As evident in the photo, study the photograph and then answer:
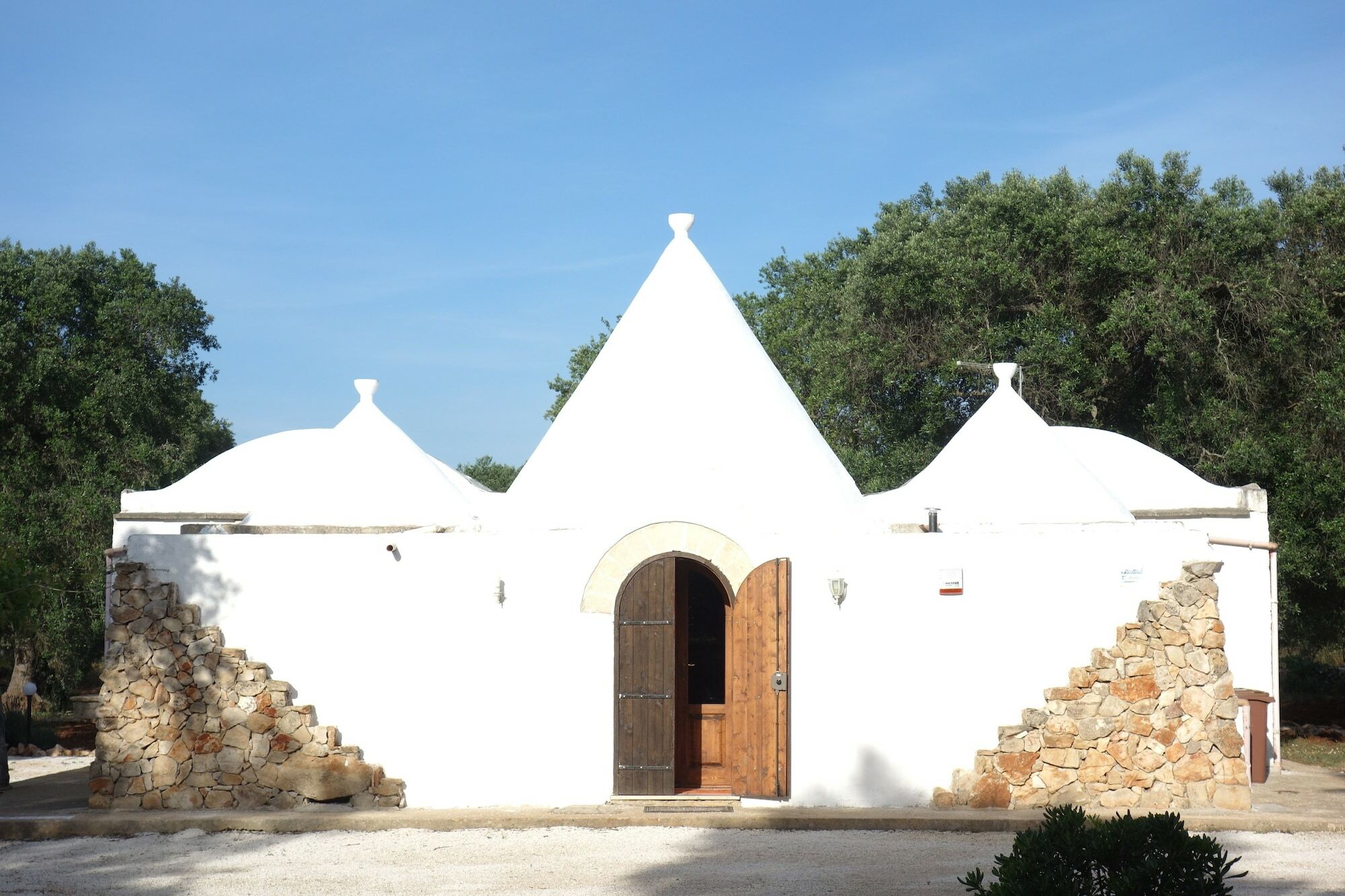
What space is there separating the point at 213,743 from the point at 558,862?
3.60 meters

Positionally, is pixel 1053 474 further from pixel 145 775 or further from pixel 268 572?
pixel 145 775

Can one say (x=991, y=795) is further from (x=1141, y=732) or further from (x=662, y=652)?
(x=662, y=652)

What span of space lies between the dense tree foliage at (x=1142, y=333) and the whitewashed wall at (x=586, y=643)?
7482mm

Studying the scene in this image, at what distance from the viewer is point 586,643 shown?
33.3ft

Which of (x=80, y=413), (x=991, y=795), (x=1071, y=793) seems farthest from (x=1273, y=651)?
(x=80, y=413)

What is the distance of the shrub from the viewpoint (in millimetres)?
5250

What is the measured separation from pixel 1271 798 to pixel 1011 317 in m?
11.6

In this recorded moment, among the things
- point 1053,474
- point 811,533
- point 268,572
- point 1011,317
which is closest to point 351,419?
point 268,572

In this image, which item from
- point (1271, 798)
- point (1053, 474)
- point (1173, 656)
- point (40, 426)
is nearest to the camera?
point (1173, 656)

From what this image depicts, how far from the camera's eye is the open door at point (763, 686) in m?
9.95

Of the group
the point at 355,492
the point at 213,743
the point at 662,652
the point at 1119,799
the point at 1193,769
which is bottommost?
the point at 1119,799

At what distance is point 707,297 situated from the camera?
38.5ft

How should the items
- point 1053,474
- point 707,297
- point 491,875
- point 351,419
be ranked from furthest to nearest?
point 351,419, point 1053,474, point 707,297, point 491,875

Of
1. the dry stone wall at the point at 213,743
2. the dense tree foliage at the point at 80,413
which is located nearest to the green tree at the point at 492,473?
the dense tree foliage at the point at 80,413
